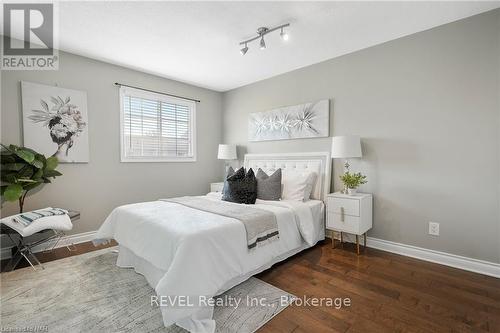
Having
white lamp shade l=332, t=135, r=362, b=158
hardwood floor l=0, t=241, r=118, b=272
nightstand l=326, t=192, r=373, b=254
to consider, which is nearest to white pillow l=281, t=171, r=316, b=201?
nightstand l=326, t=192, r=373, b=254

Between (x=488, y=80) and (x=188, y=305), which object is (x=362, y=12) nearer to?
(x=488, y=80)

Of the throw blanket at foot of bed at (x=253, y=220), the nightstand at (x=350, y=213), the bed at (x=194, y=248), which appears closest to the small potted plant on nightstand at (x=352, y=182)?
the nightstand at (x=350, y=213)

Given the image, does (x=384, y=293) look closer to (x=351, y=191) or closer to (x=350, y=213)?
(x=350, y=213)

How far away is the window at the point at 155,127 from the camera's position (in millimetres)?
3740

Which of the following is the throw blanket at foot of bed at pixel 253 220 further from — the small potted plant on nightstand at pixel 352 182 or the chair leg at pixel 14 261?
the chair leg at pixel 14 261

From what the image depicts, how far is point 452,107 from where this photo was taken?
8.18 ft

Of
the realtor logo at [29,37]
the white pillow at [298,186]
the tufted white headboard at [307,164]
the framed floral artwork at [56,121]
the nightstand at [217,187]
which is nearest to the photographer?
the realtor logo at [29,37]

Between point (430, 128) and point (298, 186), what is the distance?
165 centimetres

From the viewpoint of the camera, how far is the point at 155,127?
4.11m

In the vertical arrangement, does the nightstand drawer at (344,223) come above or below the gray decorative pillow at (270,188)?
below

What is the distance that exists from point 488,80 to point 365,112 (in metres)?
1.15

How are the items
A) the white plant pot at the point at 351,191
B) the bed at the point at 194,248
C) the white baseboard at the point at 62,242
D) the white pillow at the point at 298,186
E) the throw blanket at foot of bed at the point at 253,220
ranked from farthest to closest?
the white pillow at the point at 298,186
the white plant pot at the point at 351,191
the white baseboard at the point at 62,242
the throw blanket at foot of bed at the point at 253,220
the bed at the point at 194,248

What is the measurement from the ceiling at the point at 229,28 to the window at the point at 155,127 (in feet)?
1.98

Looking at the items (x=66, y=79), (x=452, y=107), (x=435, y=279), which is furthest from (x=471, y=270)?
(x=66, y=79)
